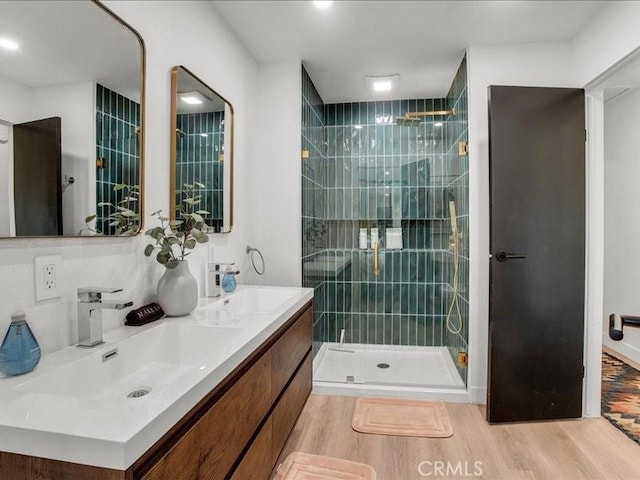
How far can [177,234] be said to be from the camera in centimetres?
165

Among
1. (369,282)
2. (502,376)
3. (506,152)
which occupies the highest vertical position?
(506,152)

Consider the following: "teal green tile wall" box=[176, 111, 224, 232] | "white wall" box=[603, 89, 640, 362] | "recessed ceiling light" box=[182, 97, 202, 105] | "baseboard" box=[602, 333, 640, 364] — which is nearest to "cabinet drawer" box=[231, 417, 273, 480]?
"teal green tile wall" box=[176, 111, 224, 232]

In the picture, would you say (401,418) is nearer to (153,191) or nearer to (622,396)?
(622,396)

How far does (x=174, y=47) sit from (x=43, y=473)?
5.80 feet

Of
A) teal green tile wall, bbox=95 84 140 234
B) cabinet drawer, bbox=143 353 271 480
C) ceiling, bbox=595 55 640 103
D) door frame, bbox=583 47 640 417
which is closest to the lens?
cabinet drawer, bbox=143 353 271 480

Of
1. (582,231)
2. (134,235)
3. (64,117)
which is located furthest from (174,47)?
(582,231)

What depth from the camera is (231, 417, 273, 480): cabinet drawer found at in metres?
1.24

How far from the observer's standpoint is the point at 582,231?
2.36 m

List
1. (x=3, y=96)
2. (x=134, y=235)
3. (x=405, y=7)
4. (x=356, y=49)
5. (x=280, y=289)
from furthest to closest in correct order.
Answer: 1. (x=356, y=49)
2. (x=280, y=289)
3. (x=405, y=7)
4. (x=134, y=235)
5. (x=3, y=96)

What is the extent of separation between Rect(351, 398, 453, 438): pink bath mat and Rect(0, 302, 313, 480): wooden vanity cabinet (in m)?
0.54

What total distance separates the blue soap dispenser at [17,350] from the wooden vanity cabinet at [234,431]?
29 centimetres

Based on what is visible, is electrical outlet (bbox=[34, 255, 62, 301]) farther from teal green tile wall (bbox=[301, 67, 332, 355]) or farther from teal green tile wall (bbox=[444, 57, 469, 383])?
teal green tile wall (bbox=[444, 57, 469, 383])

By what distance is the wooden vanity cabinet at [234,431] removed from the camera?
0.71m

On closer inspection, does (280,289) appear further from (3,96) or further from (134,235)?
(3,96)
